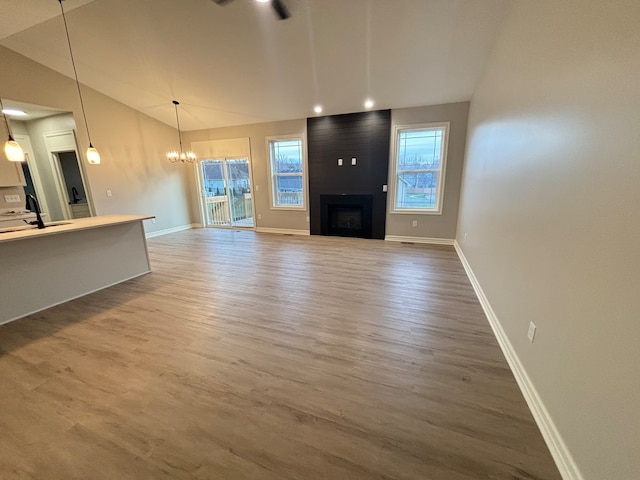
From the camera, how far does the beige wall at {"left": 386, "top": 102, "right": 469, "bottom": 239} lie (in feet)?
15.6

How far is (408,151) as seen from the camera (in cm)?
523

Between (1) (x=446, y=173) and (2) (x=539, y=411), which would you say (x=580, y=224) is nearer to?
(2) (x=539, y=411)

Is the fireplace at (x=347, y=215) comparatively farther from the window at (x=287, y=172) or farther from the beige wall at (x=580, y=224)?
the beige wall at (x=580, y=224)

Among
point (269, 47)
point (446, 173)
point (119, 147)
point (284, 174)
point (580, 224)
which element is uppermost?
point (269, 47)

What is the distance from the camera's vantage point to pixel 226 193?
7.35 meters

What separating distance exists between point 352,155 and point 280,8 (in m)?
3.31

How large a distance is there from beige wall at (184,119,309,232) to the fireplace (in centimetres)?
55

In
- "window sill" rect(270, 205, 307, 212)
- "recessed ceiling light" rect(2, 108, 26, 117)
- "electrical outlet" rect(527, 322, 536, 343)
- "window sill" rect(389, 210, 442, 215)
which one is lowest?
"electrical outlet" rect(527, 322, 536, 343)

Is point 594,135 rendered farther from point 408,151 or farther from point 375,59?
point 408,151

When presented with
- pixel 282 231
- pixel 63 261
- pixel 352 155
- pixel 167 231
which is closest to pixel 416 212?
pixel 352 155

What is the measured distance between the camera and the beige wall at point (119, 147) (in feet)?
14.0

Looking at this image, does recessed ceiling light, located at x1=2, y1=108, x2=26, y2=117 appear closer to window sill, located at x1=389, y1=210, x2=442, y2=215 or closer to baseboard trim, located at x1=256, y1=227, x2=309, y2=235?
baseboard trim, located at x1=256, y1=227, x2=309, y2=235

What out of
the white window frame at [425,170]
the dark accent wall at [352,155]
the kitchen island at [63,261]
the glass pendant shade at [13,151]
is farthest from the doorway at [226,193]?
the glass pendant shade at [13,151]

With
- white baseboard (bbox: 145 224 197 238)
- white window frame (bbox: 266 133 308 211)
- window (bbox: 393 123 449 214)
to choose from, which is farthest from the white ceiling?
white baseboard (bbox: 145 224 197 238)
